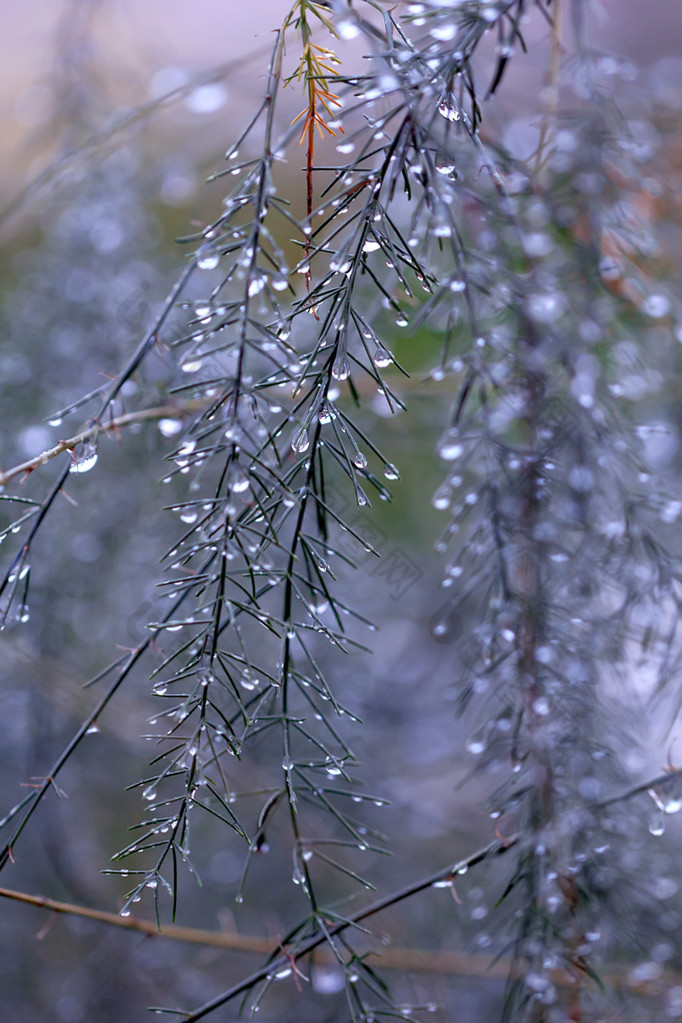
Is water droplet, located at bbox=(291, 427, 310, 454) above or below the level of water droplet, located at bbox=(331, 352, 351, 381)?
below

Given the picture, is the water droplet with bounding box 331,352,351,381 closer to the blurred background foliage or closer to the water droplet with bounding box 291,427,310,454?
the water droplet with bounding box 291,427,310,454

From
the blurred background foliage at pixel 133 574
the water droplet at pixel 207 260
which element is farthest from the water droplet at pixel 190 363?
the blurred background foliage at pixel 133 574

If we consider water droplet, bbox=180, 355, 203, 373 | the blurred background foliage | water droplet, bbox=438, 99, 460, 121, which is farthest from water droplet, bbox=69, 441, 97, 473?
the blurred background foliage

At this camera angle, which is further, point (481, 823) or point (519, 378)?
point (481, 823)

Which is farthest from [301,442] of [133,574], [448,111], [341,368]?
[133,574]

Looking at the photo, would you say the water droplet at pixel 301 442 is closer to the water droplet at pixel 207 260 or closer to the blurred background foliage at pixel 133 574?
the water droplet at pixel 207 260

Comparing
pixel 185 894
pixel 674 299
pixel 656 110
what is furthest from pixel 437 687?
pixel 656 110

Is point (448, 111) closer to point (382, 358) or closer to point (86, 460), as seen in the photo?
point (382, 358)

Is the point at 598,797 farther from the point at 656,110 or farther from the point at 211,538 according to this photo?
the point at 656,110

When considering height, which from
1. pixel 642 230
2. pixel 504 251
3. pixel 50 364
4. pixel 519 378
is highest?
pixel 50 364
